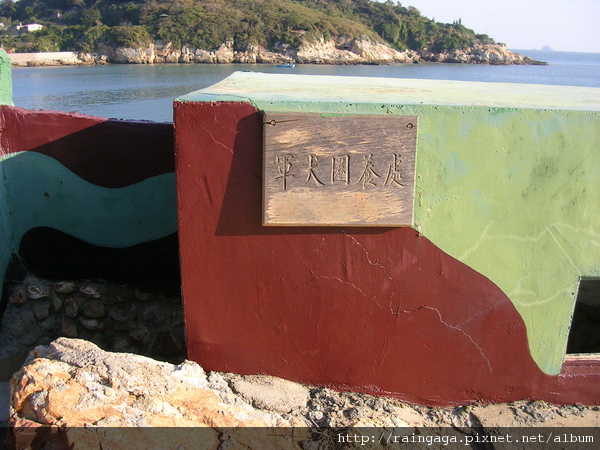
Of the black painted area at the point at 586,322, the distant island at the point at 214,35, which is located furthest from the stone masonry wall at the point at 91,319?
the distant island at the point at 214,35

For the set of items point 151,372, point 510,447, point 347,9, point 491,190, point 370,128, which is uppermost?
point 347,9

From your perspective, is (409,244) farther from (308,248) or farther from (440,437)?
(440,437)

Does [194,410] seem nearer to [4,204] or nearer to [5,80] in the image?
[4,204]

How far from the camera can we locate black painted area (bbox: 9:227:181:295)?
11.2ft

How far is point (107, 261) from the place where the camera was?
3467 mm

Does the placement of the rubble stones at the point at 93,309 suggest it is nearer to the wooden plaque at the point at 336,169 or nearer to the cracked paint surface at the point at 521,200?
the wooden plaque at the point at 336,169

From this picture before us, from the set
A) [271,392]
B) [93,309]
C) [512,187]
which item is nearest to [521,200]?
[512,187]

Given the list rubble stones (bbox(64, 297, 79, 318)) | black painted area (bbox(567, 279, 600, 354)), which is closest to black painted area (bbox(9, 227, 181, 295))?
rubble stones (bbox(64, 297, 79, 318))

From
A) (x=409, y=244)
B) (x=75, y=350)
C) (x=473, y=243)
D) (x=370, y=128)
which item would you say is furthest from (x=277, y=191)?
(x=75, y=350)

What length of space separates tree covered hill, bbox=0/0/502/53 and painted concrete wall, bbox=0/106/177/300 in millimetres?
51445

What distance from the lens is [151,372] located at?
239cm

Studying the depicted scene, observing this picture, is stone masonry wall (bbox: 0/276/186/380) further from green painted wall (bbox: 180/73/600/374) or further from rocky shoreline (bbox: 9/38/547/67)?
rocky shoreline (bbox: 9/38/547/67)

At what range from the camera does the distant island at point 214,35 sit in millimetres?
52781

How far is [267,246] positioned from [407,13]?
90.1 metres
